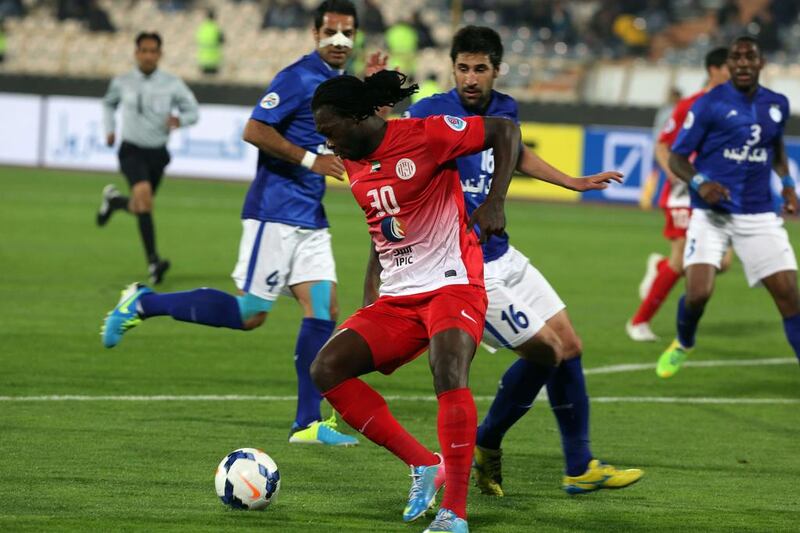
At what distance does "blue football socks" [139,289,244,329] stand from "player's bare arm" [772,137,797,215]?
389 centimetres

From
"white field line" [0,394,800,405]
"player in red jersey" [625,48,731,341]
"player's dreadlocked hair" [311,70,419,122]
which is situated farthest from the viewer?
"player in red jersey" [625,48,731,341]

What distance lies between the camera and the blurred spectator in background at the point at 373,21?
102 feet

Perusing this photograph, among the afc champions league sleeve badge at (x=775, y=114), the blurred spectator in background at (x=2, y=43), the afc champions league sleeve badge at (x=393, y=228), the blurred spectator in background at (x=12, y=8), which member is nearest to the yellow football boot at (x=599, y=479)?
the afc champions league sleeve badge at (x=393, y=228)

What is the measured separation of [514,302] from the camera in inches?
255

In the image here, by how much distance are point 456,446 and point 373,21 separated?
86.8 feet

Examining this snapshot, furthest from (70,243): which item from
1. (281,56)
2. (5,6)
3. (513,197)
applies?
(5,6)

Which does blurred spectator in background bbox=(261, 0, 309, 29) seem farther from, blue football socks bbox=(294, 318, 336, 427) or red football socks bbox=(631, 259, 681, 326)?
blue football socks bbox=(294, 318, 336, 427)

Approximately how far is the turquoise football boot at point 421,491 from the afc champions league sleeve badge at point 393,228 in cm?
90

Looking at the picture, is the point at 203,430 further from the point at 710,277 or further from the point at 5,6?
the point at 5,6

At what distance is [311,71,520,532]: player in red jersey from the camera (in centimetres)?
573

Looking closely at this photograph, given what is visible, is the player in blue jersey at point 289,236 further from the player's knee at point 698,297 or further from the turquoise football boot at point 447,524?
the player's knee at point 698,297

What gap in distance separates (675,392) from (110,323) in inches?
150

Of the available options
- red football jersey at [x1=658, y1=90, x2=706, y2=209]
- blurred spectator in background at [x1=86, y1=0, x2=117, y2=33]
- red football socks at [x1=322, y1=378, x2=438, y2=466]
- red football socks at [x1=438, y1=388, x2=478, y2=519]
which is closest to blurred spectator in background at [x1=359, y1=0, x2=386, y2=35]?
blurred spectator in background at [x1=86, y1=0, x2=117, y2=33]

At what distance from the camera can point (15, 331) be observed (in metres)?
11.2
